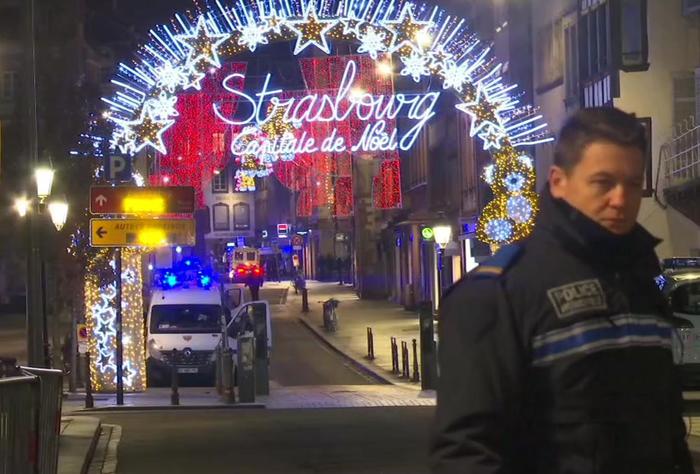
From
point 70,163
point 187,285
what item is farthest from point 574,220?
point 187,285

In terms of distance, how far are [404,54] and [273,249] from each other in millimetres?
78833

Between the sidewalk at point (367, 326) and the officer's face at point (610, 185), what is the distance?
63.3 ft

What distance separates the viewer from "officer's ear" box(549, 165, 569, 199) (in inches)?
138

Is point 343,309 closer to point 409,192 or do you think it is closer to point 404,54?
point 409,192

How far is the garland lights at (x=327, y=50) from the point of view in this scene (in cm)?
2220

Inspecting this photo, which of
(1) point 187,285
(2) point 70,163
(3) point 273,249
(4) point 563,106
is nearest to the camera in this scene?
(2) point 70,163

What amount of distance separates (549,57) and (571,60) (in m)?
2.05

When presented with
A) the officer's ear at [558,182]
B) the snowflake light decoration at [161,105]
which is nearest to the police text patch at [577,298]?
the officer's ear at [558,182]

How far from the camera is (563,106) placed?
31047mm

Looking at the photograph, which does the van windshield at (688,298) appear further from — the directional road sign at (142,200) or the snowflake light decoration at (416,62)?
the directional road sign at (142,200)

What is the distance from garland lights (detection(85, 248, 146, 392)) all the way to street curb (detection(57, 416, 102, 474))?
19.1 ft

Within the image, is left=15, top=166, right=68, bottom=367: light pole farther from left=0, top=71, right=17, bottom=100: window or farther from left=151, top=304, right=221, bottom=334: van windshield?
left=0, top=71, right=17, bottom=100: window

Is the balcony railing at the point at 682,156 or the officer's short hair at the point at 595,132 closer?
the officer's short hair at the point at 595,132

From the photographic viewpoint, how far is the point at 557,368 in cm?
326
